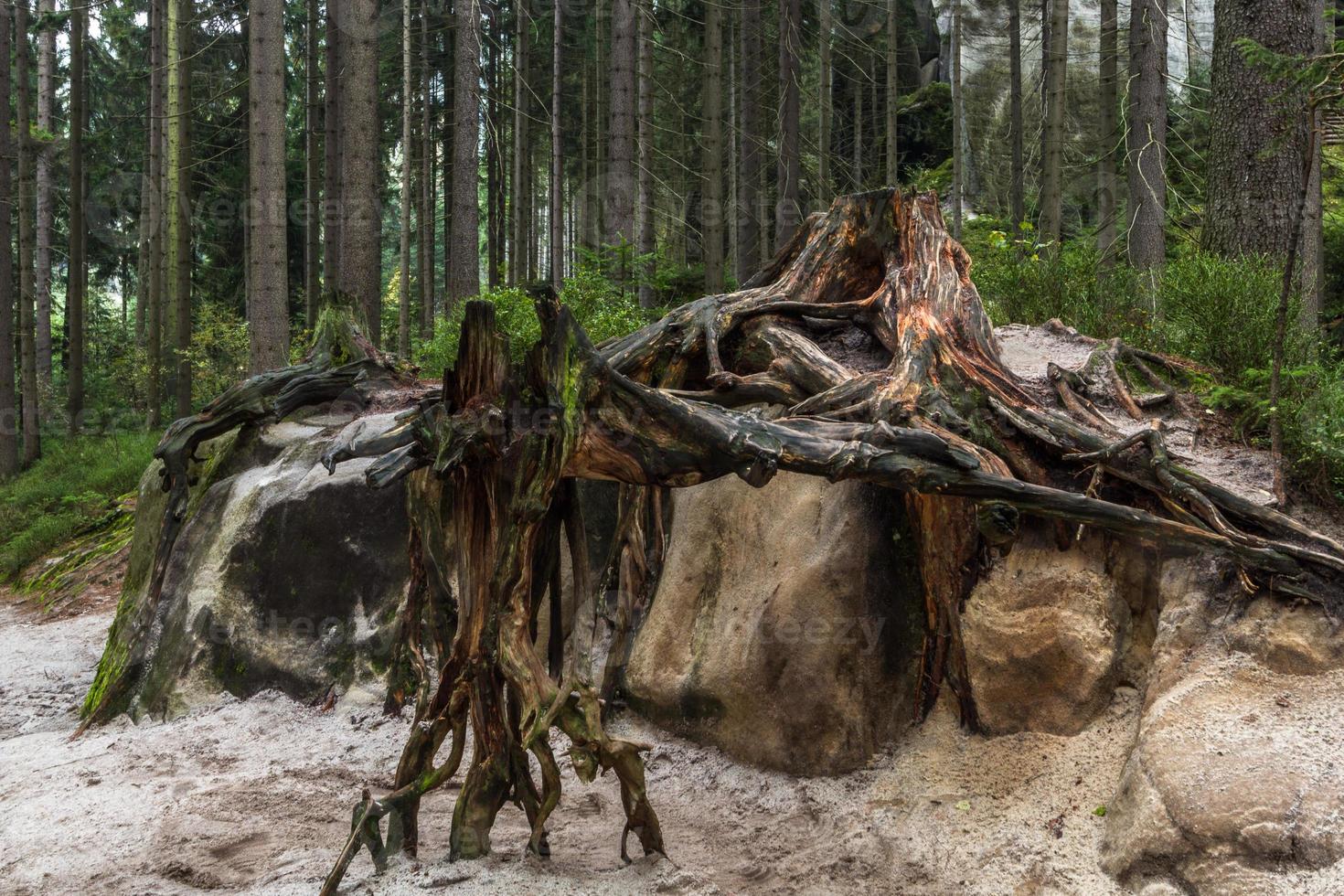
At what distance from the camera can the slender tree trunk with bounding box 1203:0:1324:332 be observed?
7422mm

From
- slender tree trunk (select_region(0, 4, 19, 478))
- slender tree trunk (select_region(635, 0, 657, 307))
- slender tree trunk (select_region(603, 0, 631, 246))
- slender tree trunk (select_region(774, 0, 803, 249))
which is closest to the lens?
slender tree trunk (select_region(603, 0, 631, 246))

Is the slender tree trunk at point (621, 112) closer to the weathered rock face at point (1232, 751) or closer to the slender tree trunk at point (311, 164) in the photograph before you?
the slender tree trunk at point (311, 164)

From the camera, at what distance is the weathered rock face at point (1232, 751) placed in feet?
10.4

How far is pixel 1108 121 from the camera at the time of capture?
52.8 ft

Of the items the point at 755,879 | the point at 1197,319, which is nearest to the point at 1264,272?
the point at 1197,319

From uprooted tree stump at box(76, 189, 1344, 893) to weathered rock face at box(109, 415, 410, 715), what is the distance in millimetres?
1748

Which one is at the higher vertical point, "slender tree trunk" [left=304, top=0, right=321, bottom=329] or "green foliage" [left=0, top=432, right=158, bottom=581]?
"slender tree trunk" [left=304, top=0, right=321, bottom=329]

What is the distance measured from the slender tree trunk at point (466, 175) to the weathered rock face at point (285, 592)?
7252mm

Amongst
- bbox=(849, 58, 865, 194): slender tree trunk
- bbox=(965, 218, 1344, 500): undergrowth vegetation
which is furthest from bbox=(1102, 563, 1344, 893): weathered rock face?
bbox=(849, 58, 865, 194): slender tree trunk

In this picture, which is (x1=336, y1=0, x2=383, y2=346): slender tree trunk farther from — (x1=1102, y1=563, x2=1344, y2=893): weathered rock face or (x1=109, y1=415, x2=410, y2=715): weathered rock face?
(x1=1102, y1=563, x2=1344, y2=893): weathered rock face

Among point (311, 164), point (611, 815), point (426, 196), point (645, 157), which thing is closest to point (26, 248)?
point (311, 164)

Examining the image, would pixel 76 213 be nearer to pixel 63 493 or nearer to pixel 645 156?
pixel 63 493

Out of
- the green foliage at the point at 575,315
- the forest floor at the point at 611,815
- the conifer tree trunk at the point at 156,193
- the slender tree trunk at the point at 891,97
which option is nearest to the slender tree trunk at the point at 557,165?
the slender tree trunk at the point at 891,97

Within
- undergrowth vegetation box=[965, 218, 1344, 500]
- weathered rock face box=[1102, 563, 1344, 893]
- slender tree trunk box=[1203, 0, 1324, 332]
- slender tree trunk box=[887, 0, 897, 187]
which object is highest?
slender tree trunk box=[887, 0, 897, 187]
